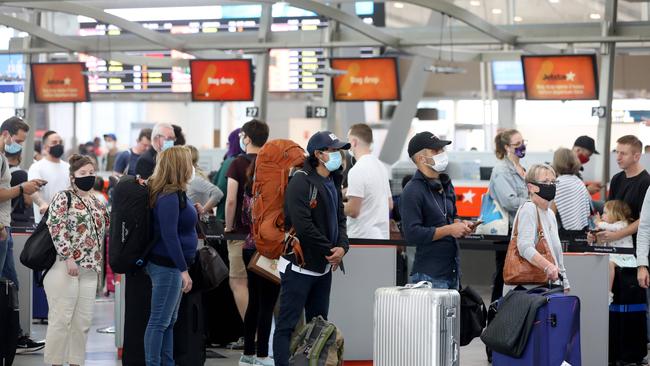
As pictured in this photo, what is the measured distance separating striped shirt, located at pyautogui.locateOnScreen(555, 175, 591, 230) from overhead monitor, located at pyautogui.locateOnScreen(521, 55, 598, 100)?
8.48 meters

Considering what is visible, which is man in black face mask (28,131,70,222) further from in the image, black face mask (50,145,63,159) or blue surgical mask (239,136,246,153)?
blue surgical mask (239,136,246,153)

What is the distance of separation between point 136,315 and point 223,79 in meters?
11.7

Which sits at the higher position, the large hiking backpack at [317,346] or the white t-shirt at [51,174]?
the white t-shirt at [51,174]

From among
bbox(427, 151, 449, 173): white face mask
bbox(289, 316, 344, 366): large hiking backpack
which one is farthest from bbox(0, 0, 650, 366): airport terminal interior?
bbox(289, 316, 344, 366): large hiking backpack

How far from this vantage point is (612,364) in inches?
336

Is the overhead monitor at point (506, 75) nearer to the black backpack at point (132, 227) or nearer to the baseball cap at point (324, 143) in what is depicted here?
the baseball cap at point (324, 143)

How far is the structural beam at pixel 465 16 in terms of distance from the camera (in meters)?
16.6

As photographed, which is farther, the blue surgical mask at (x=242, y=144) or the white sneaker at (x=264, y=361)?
the blue surgical mask at (x=242, y=144)

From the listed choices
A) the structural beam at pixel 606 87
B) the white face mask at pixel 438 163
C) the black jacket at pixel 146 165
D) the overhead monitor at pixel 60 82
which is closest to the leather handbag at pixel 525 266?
the white face mask at pixel 438 163

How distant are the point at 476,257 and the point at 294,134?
17.6 metres

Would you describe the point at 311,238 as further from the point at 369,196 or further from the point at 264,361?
the point at 369,196

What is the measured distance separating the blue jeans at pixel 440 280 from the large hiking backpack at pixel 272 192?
0.87 meters

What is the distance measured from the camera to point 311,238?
6.74 metres

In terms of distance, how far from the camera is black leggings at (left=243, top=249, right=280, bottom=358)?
25.2ft
